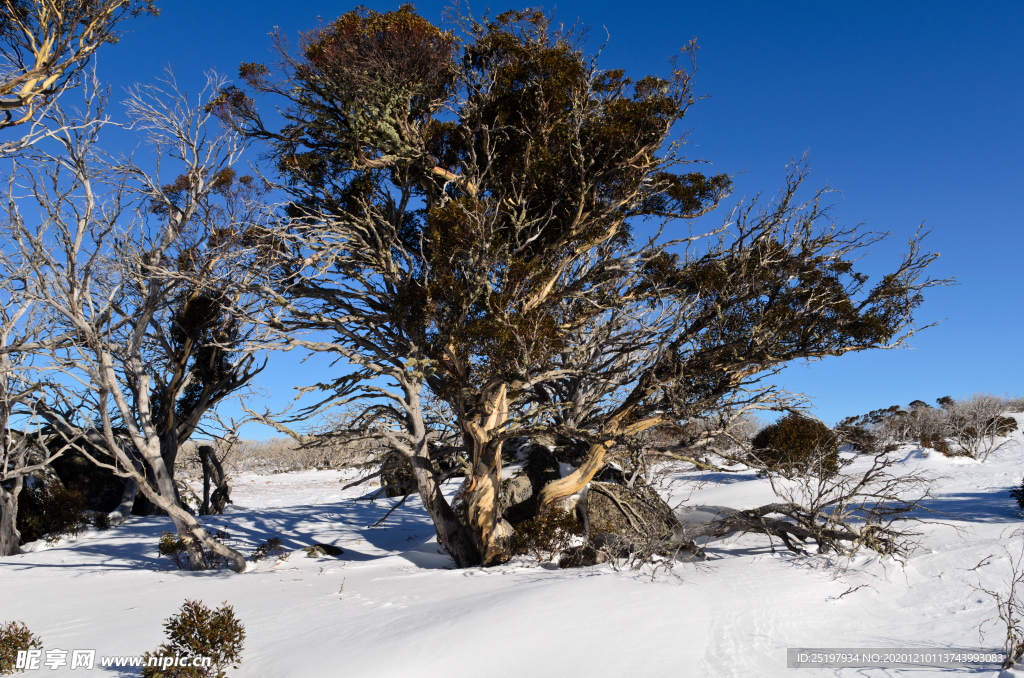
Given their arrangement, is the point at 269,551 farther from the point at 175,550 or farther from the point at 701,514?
the point at 701,514

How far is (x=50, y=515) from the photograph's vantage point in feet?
42.9

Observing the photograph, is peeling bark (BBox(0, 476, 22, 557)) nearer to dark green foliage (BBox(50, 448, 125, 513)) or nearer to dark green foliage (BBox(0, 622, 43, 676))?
dark green foliage (BBox(50, 448, 125, 513))

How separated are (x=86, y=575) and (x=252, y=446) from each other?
123ft

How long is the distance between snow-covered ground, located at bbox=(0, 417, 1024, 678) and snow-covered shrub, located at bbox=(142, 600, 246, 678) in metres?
0.34

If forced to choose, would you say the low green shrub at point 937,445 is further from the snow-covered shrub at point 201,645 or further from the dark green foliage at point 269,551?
the snow-covered shrub at point 201,645

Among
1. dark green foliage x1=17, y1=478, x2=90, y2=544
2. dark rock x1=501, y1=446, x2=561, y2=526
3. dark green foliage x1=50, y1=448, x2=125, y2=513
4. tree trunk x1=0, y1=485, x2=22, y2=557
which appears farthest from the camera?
dark green foliage x1=50, y1=448, x2=125, y2=513

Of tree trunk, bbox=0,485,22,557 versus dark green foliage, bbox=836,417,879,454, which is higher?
dark green foliage, bbox=836,417,879,454

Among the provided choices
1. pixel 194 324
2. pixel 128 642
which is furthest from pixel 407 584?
pixel 194 324

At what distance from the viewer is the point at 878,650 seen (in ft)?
18.1

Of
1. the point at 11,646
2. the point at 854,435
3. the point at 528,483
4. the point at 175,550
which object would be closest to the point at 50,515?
the point at 175,550

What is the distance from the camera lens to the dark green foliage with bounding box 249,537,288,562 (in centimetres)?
1108

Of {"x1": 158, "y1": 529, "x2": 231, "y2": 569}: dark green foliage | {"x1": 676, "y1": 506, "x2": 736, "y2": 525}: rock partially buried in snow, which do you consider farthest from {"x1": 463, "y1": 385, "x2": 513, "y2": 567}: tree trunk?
{"x1": 158, "y1": 529, "x2": 231, "y2": 569}: dark green foliage

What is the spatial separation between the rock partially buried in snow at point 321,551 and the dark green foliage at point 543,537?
3.54 meters

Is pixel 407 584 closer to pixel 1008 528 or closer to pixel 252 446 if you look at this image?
pixel 1008 528
